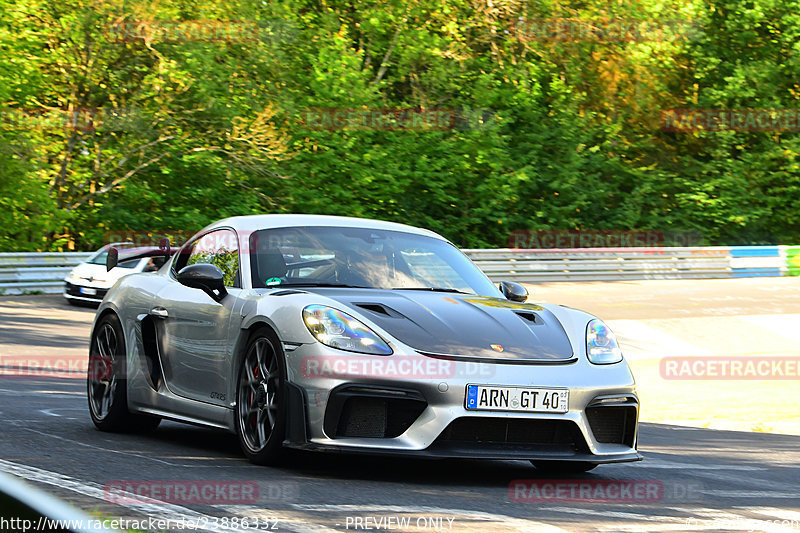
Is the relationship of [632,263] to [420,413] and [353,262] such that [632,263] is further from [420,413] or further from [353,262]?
[420,413]

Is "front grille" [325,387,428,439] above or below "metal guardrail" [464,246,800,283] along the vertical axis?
above

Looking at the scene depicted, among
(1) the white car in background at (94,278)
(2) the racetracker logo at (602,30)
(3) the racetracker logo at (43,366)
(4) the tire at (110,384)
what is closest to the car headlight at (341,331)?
(4) the tire at (110,384)

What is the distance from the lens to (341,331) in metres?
6.01

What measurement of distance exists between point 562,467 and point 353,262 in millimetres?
1702

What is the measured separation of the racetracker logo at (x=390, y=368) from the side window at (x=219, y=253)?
4.31 feet

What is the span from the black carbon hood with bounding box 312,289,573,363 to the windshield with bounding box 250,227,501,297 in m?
0.30

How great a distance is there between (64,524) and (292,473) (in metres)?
4.32

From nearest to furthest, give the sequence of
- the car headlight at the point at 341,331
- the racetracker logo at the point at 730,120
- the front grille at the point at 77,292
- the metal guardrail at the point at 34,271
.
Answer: the car headlight at the point at 341,331
the front grille at the point at 77,292
the metal guardrail at the point at 34,271
the racetracker logo at the point at 730,120

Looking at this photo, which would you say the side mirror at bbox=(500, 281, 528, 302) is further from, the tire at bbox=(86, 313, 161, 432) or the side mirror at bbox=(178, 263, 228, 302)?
the tire at bbox=(86, 313, 161, 432)

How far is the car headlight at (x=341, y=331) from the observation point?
5.94m

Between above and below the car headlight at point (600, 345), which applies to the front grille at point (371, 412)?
below

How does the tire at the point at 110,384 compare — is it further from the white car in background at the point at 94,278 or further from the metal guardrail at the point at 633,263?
the metal guardrail at the point at 633,263

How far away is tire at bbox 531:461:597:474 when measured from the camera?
680 centimetres

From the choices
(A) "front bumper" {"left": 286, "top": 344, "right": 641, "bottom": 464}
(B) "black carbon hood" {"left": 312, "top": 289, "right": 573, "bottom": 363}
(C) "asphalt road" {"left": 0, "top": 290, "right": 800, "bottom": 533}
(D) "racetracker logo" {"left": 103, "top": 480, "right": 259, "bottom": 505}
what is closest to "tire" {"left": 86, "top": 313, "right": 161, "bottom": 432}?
(C) "asphalt road" {"left": 0, "top": 290, "right": 800, "bottom": 533}
